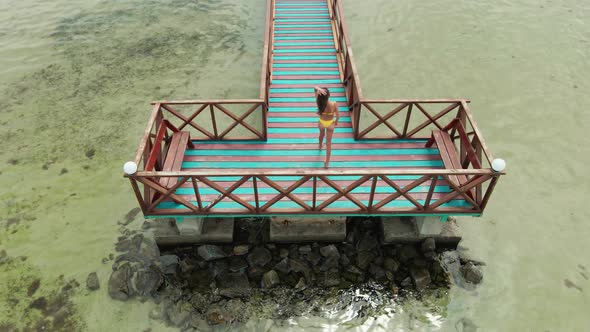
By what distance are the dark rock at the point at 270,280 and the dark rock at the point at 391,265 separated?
232 centimetres

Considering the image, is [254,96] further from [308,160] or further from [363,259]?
[363,259]

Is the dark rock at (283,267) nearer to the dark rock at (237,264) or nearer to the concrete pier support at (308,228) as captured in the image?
the concrete pier support at (308,228)

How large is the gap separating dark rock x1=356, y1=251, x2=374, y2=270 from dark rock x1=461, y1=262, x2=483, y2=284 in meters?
1.96

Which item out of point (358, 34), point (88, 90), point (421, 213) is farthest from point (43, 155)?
point (358, 34)

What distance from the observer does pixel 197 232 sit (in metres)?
8.05

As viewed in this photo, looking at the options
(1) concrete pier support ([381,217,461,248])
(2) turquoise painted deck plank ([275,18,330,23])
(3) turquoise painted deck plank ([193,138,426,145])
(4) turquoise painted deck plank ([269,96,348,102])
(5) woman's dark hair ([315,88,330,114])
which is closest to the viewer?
(5) woman's dark hair ([315,88,330,114])

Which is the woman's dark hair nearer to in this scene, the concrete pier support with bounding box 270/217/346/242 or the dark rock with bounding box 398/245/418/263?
the concrete pier support with bounding box 270/217/346/242

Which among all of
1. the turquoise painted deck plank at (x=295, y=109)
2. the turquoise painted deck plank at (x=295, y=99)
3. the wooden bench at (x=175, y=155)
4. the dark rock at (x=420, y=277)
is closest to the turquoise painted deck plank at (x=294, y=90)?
the turquoise painted deck plank at (x=295, y=99)

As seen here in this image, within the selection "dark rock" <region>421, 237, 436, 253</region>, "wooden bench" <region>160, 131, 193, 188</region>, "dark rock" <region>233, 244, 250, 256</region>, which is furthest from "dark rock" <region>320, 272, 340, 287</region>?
"wooden bench" <region>160, 131, 193, 188</region>

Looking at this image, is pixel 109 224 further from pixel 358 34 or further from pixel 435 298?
pixel 358 34

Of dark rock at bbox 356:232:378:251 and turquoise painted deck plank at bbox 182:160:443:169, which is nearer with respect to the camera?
turquoise painted deck plank at bbox 182:160:443:169

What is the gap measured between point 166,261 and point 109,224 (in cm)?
194

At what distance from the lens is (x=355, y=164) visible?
817 cm

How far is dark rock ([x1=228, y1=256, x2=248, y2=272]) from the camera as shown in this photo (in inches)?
317
